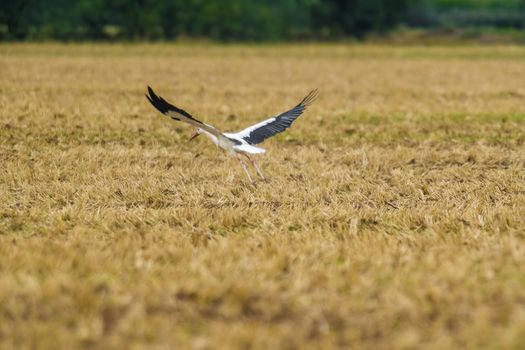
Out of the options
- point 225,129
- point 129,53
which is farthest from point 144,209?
point 129,53

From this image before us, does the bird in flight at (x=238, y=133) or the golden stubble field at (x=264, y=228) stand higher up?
the bird in flight at (x=238, y=133)

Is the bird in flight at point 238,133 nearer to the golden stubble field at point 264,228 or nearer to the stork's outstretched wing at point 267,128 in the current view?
the stork's outstretched wing at point 267,128

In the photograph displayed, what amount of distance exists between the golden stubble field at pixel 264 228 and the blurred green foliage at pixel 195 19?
33.5 metres

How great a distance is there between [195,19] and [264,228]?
2081 inches

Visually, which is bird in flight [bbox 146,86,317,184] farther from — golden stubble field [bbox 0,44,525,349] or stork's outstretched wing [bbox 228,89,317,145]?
golden stubble field [bbox 0,44,525,349]

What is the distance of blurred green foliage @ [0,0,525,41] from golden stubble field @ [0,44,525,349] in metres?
33.5

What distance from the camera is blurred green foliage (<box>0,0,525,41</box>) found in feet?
159

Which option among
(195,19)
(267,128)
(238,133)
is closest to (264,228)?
(238,133)

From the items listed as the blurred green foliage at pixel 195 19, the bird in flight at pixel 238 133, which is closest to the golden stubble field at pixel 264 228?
the bird in flight at pixel 238 133

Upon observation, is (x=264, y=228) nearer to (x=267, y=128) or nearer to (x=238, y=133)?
(x=238, y=133)

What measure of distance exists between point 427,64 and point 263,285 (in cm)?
2800

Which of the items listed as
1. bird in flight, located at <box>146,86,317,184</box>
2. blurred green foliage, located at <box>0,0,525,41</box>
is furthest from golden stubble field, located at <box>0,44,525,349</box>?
blurred green foliage, located at <box>0,0,525,41</box>

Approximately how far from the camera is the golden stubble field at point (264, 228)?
4.08 m

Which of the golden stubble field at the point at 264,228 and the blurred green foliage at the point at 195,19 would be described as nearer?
the golden stubble field at the point at 264,228
